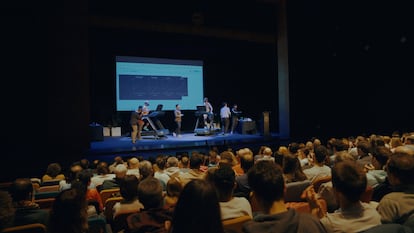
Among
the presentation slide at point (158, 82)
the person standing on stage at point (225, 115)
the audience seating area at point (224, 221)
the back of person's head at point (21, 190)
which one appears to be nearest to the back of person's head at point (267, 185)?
the audience seating area at point (224, 221)

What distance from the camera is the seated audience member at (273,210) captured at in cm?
133

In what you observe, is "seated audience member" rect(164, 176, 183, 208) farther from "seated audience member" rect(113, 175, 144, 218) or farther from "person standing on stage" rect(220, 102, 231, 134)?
"person standing on stage" rect(220, 102, 231, 134)

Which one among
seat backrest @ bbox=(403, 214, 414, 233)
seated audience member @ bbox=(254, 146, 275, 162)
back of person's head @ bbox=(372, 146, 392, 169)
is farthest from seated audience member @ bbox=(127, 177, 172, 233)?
seated audience member @ bbox=(254, 146, 275, 162)

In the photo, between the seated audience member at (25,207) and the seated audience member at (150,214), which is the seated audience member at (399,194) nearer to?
the seated audience member at (150,214)

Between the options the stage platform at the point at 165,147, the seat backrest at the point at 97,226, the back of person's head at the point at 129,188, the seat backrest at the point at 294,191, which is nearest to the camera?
the seat backrest at the point at 97,226

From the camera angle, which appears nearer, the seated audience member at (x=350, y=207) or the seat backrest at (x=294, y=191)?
the seated audience member at (x=350, y=207)

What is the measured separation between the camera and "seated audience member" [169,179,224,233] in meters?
1.26

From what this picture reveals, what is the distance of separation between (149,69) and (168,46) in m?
1.15

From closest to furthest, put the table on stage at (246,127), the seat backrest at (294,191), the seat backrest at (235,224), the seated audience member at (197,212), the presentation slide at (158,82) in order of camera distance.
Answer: the seated audience member at (197,212)
the seat backrest at (235,224)
the seat backrest at (294,191)
the presentation slide at (158,82)
the table on stage at (246,127)

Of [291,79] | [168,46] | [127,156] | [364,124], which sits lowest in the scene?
[127,156]

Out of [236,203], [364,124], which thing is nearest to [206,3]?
[364,124]

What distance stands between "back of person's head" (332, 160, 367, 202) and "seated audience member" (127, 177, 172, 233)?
0.95 meters

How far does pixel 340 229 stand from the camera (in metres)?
1.60

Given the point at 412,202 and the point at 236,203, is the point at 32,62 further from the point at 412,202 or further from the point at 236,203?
the point at 412,202
